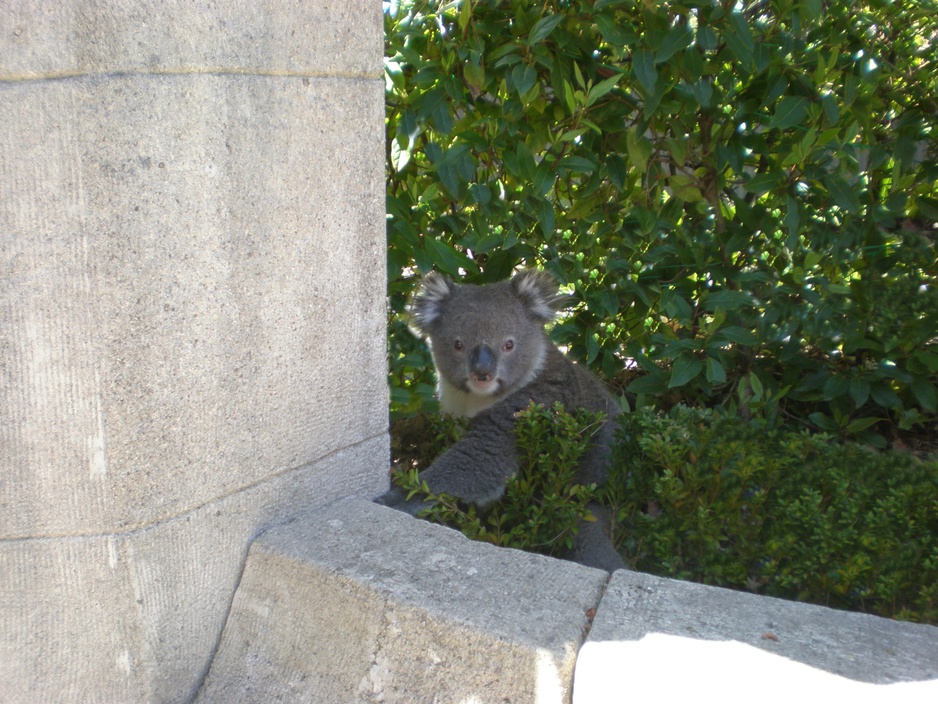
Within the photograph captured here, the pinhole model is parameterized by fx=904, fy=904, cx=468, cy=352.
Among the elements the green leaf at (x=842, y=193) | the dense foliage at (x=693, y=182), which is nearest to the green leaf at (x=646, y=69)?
the dense foliage at (x=693, y=182)

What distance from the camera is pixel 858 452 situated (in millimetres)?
2896

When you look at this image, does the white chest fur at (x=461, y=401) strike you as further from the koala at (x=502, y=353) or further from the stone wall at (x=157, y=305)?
the stone wall at (x=157, y=305)

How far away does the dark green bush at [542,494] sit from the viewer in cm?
293

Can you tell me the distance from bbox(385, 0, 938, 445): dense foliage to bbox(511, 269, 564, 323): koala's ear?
91 millimetres

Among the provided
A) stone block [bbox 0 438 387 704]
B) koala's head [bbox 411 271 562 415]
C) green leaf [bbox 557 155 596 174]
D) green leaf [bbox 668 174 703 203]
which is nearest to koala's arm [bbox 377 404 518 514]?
koala's head [bbox 411 271 562 415]

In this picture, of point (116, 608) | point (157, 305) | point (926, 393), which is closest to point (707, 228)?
point (926, 393)

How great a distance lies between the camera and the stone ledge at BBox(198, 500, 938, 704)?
5.94ft

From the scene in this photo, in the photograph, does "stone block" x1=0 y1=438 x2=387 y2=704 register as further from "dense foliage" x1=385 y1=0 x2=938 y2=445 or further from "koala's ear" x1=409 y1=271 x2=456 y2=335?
"koala's ear" x1=409 y1=271 x2=456 y2=335

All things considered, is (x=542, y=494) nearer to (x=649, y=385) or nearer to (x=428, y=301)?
(x=649, y=385)

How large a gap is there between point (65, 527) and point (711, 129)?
326 centimetres

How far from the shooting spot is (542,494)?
10.3 ft

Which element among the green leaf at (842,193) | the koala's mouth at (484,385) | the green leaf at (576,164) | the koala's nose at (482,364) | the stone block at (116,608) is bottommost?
the stone block at (116,608)

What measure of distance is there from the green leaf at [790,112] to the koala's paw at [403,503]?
201 cm

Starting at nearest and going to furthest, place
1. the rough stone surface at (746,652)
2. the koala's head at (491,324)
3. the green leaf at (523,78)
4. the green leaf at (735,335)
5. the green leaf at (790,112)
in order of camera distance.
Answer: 1. the rough stone surface at (746,652)
2. the green leaf at (523,78)
3. the green leaf at (790,112)
4. the green leaf at (735,335)
5. the koala's head at (491,324)
